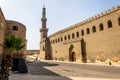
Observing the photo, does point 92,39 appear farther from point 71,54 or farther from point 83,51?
point 71,54

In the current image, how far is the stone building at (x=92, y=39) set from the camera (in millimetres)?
23516

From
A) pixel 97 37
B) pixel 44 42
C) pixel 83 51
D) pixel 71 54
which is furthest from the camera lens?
pixel 44 42

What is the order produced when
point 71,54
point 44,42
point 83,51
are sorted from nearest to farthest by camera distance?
point 83,51
point 71,54
point 44,42

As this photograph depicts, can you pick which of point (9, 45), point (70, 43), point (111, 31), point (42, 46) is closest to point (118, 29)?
point (111, 31)

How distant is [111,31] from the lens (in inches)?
945

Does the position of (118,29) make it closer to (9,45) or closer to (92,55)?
(92,55)

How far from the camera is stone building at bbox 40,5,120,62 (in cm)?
2352

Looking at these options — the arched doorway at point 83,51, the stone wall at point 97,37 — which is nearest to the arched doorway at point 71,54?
the stone wall at point 97,37

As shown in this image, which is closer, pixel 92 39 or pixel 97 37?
pixel 97 37

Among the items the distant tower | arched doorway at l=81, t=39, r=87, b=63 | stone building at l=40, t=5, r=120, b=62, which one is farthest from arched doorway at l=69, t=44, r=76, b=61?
the distant tower

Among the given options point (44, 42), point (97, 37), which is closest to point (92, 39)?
point (97, 37)

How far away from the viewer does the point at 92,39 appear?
27.9 metres

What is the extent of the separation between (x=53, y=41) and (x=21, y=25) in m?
17.0

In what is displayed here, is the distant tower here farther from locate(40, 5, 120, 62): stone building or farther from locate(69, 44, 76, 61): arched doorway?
locate(69, 44, 76, 61): arched doorway
